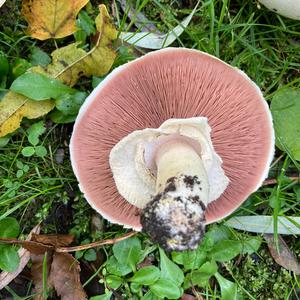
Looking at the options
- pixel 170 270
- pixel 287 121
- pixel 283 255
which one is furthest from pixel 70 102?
pixel 283 255

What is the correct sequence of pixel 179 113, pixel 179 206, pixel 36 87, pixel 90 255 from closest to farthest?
pixel 179 206 < pixel 179 113 < pixel 36 87 < pixel 90 255

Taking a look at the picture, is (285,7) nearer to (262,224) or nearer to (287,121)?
(287,121)

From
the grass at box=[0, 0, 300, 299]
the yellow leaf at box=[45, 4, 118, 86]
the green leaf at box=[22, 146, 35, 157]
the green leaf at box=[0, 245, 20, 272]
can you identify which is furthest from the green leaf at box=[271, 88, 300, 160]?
the green leaf at box=[0, 245, 20, 272]

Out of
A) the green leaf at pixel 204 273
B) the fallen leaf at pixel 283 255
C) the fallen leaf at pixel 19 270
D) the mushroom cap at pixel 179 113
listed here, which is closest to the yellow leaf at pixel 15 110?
the mushroom cap at pixel 179 113

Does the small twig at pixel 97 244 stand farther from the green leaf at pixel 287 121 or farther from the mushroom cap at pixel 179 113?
the green leaf at pixel 287 121

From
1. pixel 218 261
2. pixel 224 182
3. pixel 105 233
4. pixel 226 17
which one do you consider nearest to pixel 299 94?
pixel 226 17

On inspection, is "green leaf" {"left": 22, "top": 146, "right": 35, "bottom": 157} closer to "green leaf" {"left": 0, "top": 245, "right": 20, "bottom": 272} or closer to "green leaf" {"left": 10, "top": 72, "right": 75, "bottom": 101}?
"green leaf" {"left": 10, "top": 72, "right": 75, "bottom": 101}

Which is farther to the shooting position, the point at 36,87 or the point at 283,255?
the point at 283,255
